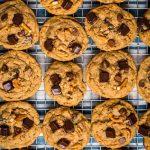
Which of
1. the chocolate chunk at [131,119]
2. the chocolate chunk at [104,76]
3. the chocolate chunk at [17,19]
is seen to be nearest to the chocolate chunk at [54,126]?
the chocolate chunk at [104,76]

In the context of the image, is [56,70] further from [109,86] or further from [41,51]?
[109,86]

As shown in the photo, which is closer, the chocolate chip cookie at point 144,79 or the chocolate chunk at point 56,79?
the chocolate chunk at point 56,79

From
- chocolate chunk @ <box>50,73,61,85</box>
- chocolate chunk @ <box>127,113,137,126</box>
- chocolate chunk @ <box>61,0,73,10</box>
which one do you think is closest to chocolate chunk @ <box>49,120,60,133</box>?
chocolate chunk @ <box>50,73,61,85</box>

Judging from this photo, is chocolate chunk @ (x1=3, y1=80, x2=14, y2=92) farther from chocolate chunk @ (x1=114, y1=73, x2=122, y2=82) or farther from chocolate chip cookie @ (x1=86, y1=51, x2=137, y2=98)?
chocolate chunk @ (x1=114, y1=73, x2=122, y2=82)

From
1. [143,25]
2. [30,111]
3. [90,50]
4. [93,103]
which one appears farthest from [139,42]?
[30,111]

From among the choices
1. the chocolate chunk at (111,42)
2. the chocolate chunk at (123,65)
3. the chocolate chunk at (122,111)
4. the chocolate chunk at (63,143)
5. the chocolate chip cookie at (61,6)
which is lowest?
the chocolate chunk at (63,143)

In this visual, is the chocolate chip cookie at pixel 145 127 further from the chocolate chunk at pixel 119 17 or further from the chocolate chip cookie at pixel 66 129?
the chocolate chunk at pixel 119 17
